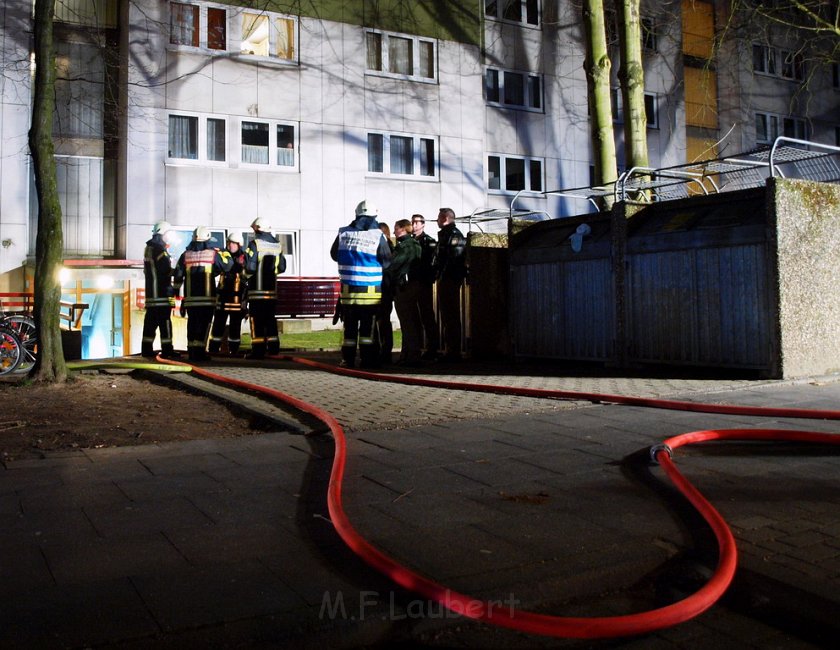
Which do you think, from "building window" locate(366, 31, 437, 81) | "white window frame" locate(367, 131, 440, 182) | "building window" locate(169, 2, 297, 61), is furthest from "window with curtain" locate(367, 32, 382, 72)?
"building window" locate(169, 2, 297, 61)

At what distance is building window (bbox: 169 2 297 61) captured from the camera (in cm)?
2277

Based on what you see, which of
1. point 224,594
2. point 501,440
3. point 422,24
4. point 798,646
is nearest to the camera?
point 798,646

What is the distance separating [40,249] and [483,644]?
846 centimetres

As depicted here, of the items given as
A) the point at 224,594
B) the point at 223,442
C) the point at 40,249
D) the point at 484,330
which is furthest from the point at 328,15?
the point at 224,594

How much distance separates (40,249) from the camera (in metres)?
9.62

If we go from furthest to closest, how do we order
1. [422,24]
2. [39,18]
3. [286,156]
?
[422,24] < [286,156] < [39,18]

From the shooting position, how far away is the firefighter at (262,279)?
12.4 metres

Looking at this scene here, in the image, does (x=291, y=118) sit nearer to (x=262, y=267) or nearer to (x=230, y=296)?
(x=230, y=296)

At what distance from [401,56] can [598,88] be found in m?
11.0

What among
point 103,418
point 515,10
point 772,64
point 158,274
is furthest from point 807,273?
point 772,64

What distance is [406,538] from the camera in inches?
144

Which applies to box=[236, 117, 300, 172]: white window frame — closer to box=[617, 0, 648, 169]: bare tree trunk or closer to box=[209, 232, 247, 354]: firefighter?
box=[209, 232, 247, 354]: firefighter

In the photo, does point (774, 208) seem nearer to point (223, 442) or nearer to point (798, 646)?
point (223, 442)

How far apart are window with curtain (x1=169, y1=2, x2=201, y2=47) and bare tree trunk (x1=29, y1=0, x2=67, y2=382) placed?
1353 centimetres
